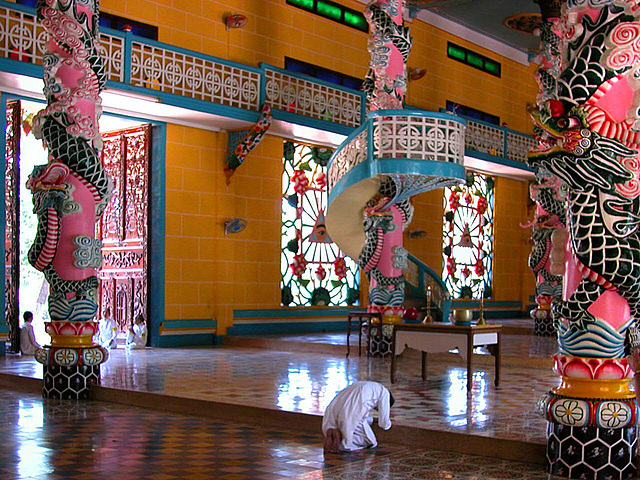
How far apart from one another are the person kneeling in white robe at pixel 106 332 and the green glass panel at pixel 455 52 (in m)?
10.9

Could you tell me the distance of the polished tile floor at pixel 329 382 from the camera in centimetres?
723

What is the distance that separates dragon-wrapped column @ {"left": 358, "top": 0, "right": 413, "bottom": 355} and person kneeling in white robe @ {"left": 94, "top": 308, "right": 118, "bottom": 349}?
161 inches

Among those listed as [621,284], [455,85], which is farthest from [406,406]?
[455,85]

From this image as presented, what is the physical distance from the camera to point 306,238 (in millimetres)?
16750

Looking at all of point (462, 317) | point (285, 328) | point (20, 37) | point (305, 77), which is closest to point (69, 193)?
point (20, 37)

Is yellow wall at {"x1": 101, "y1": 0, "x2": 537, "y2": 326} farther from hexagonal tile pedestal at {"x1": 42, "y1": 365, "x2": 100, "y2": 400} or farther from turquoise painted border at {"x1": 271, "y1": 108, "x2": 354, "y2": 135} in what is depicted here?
hexagonal tile pedestal at {"x1": 42, "y1": 365, "x2": 100, "y2": 400}

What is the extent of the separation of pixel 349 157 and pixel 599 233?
681 centimetres

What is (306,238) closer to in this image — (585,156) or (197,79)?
(197,79)

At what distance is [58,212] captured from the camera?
8844 mm

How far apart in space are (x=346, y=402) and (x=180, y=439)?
55.6 inches

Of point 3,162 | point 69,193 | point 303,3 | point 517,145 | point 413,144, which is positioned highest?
point 303,3

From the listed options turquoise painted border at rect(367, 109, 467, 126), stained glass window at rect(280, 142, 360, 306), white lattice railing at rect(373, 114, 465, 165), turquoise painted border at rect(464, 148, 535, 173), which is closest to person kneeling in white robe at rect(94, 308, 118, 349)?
stained glass window at rect(280, 142, 360, 306)

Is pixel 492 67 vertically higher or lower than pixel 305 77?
higher

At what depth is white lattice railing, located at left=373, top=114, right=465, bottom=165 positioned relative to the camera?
11.2 m
